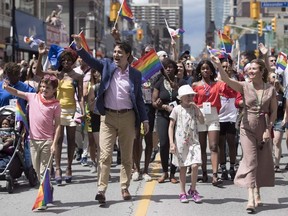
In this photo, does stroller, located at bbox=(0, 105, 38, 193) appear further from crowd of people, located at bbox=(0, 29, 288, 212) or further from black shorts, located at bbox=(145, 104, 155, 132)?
black shorts, located at bbox=(145, 104, 155, 132)

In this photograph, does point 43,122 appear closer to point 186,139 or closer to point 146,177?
point 186,139

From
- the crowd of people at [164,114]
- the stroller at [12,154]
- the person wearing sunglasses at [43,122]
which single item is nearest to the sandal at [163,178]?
the crowd of people at [164,114]

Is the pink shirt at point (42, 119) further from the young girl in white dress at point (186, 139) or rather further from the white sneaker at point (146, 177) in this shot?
the white sneaker at point (146, 177)

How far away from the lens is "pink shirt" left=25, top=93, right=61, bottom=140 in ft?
26.0

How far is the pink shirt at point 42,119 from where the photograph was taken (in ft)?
26.0

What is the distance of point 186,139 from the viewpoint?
8.00 m

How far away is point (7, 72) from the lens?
894cm

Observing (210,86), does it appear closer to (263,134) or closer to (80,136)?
(263,134)

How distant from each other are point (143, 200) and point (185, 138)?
99 centimetres

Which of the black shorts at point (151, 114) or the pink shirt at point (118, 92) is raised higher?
the pink shirt at point (118, 92)

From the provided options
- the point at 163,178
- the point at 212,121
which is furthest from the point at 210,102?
the point at 163,178

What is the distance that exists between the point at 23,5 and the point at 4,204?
1507 inches

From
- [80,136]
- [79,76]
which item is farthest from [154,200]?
[80,136]

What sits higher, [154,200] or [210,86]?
[210,86]
